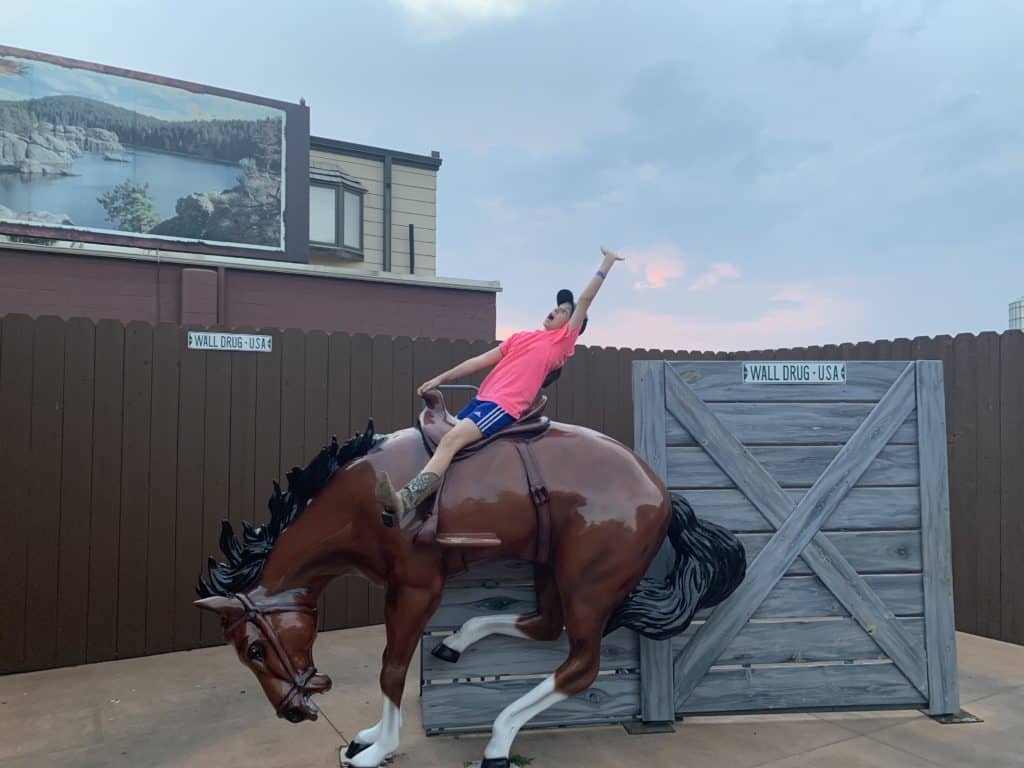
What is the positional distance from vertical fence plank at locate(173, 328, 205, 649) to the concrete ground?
0.56 m

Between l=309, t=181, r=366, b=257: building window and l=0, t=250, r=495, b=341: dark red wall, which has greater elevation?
l=309, t=181, r=366, b=257: building window

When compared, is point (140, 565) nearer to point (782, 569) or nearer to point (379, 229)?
point (782, 569)

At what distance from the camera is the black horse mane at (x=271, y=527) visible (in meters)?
2.87

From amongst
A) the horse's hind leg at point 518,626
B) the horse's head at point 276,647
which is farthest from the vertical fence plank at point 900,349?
the horse's head at point 276,647

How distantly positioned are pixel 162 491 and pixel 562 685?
306 cm

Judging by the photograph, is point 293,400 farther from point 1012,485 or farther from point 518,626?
point 1012,485

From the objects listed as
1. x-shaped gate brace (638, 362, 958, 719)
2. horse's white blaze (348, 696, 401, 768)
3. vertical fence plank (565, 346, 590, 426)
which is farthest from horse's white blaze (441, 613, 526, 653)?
vertical fence plank (565, 346, 590, 426)

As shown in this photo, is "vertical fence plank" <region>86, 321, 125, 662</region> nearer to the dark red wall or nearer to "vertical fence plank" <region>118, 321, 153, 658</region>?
"vertical fence plank" <region>118, 321, 153, 658</region>

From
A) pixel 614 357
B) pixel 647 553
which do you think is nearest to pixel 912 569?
pixel 647 553

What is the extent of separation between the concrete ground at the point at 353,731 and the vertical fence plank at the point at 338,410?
1.05 metres

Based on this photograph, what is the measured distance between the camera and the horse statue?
284cm

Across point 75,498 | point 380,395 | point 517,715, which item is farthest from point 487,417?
point 75,498

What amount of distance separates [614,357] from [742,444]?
264 centimetres

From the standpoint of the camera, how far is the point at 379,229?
11.4 metres
